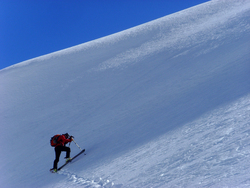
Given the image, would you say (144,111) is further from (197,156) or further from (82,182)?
(197,156)

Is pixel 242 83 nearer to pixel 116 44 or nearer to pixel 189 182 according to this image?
pixel 189 182

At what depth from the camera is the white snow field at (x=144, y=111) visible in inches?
156

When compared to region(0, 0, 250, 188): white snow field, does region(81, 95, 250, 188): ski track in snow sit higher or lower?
lower

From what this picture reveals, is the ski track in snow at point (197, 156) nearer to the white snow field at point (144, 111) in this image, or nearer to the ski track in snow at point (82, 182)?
the white snow field at point (144, 111)

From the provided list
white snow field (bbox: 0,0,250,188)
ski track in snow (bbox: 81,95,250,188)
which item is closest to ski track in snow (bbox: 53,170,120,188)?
white snow field (bbox: 0,0,250,188)

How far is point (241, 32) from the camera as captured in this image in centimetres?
1215

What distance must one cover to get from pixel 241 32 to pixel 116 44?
10.4 m

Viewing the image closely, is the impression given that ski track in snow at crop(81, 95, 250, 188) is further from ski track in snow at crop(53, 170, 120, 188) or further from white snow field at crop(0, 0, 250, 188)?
ski track in snow at crop(53, 170, 120, 188)

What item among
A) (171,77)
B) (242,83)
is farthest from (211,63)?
(242,83)

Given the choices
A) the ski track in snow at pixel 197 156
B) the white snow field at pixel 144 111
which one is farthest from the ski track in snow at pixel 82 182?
the ski track in snow at pixel 197 156

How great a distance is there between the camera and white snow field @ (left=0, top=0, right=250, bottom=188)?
13.0 feet

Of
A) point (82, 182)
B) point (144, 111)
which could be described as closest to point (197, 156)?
point (82, 182)

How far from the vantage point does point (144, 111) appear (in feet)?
25.3

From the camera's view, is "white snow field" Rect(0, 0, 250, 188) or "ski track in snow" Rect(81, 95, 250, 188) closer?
"ski track in snow" Rect(81, 95, 250, 188)
